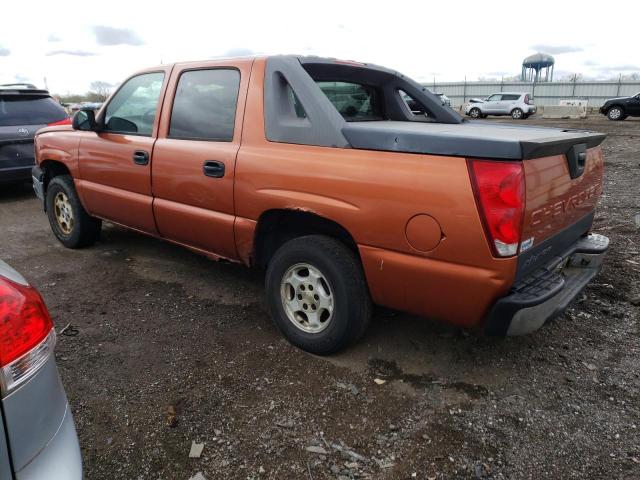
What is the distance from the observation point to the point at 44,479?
1.42m

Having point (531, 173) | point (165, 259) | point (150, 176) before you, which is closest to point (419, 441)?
point (531, 173)

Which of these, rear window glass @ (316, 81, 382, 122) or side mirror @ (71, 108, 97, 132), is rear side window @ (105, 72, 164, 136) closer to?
side mirror @ (71, 108, 97, 132)

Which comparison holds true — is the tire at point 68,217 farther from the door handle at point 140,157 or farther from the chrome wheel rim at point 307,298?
the chrome wheel rim at point 307,298

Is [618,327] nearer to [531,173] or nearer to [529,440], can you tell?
[529,440]

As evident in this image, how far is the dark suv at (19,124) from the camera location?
23.1 ft

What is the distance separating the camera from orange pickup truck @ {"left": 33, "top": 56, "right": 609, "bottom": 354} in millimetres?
2301

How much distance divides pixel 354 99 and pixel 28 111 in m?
5.88

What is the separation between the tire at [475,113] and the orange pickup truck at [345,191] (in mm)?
29191

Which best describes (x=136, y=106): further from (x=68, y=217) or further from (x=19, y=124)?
(x=19, y=124)

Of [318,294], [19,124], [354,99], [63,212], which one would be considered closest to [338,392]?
[318,294]

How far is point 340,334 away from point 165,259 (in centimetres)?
259

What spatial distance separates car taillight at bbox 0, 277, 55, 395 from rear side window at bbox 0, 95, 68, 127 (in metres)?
6.90

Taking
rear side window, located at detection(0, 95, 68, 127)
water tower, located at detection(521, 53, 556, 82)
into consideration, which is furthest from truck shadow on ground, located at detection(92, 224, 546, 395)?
water tower, located at detection(521, 53, 556, 82)

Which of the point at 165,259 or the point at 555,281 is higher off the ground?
the point at 555,281
